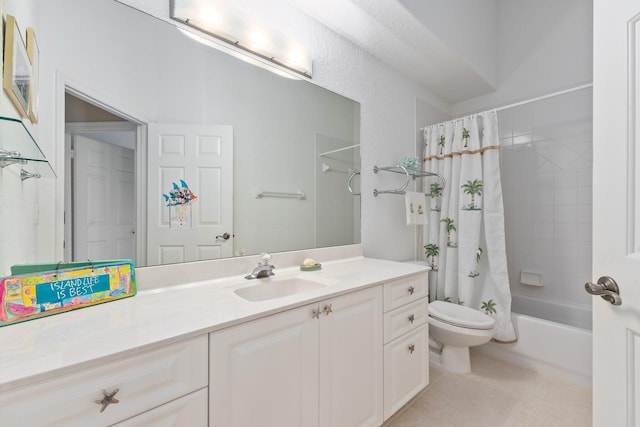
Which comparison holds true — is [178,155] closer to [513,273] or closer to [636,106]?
[636,106]

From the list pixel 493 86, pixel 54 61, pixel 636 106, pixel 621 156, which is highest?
pixel 493 86

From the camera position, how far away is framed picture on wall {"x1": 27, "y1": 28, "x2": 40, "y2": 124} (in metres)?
0.83

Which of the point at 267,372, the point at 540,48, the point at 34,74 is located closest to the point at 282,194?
the point at 267,372

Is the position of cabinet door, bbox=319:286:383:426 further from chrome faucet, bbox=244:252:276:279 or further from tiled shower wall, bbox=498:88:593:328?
tiled shower wall, bbox=498:88:593:328

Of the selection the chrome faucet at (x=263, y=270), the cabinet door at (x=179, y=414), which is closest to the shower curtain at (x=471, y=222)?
the chrome faucet at (x=263, y=270)

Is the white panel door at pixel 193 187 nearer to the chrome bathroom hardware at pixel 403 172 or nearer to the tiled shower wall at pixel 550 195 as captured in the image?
the chrome bathroom hardware at pixel 403 172

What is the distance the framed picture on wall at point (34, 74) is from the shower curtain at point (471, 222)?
2416 mm

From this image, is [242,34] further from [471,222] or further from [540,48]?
[540,48]

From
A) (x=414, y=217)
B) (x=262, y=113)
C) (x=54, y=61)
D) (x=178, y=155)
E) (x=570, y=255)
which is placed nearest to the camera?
(x=54, y=61)

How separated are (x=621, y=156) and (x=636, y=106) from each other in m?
0.13

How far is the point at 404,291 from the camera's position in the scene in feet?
4.72

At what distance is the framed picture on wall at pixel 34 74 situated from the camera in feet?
2.72

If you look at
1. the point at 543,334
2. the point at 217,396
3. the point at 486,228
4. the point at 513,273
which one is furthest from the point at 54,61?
the point at 513,273

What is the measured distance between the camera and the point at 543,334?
190 centimetres
